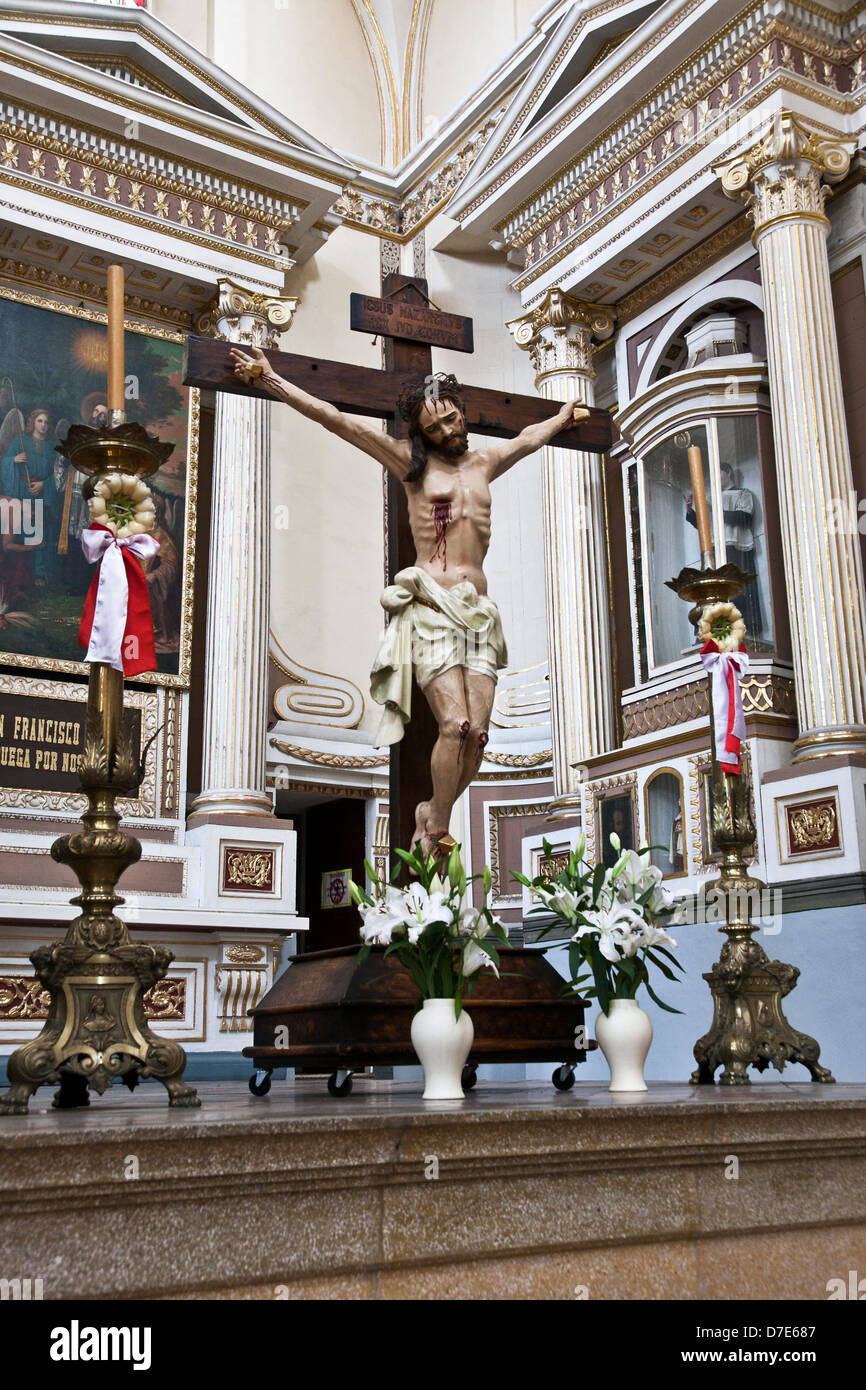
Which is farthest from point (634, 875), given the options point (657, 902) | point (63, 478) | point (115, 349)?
point (63, 478)

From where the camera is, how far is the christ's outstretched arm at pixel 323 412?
4.77 m

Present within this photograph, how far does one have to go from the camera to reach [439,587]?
4.59 meters

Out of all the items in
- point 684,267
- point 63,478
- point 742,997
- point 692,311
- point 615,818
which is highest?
point 684,267

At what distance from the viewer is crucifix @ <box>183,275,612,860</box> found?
4.48 meters

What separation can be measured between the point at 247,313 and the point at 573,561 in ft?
10.8

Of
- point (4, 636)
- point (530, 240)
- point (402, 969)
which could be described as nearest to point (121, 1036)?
point (402, 969)

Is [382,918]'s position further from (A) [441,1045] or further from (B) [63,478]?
(B) [63,478]

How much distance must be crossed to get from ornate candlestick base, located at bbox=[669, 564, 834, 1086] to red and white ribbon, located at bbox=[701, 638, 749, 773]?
19cm

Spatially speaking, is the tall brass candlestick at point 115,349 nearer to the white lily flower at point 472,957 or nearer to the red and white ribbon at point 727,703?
the white lily flower at point 472,957

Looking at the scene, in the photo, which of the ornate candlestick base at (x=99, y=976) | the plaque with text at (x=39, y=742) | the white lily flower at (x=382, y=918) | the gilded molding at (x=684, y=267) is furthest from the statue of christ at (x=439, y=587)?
the gilded molding at (x=684, y=267)

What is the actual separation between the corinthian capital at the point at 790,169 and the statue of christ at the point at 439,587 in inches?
175

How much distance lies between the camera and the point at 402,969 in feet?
13.4
